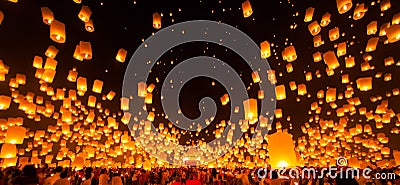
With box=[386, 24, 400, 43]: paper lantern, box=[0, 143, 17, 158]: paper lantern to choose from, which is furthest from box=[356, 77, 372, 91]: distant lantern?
box=[0, 143, 17, 158]: paper lantern

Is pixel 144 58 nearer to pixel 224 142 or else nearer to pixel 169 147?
pixel 169 147

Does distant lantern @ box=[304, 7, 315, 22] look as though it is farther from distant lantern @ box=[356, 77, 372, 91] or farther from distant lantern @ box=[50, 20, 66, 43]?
distant lantern @ box=[50, 20, 66, 43]

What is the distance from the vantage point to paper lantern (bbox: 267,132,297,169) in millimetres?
5988

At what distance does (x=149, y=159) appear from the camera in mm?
28281

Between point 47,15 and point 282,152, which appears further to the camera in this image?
point 47,15

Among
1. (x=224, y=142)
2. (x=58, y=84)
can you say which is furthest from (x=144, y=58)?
(x=224, y=142)

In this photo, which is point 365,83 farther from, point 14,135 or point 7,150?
point 7,150

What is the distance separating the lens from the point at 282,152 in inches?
238

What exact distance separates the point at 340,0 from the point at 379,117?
1087 cm

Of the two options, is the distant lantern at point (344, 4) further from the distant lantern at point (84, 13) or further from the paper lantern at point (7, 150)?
the paper lantern at point (7, 150)

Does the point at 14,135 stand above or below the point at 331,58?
below

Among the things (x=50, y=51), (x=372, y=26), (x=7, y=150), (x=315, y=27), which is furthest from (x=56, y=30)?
(x=372, y=26)

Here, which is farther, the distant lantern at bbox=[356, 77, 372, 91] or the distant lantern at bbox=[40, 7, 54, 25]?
the distant lantern at bbox=[356, 77, 372, 91]

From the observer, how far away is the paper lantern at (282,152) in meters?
5.99
